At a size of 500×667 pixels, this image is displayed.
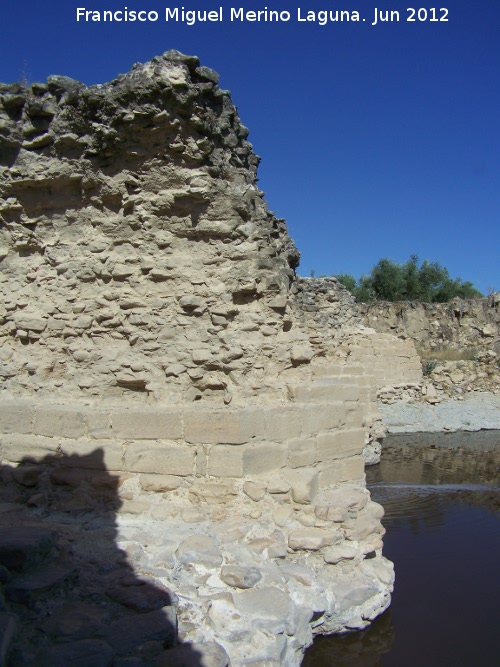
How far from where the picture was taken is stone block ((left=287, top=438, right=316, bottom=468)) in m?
3.84

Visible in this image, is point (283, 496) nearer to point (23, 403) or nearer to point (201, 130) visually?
point (23, 403)

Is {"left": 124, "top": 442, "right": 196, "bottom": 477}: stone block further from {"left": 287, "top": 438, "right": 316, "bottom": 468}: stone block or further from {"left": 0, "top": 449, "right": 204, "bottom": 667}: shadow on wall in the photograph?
{"left": 287, "top": 438, "right": 316, "bottom": 468}: stone block

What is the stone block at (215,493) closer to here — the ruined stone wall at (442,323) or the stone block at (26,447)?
the stone block at (26,447)

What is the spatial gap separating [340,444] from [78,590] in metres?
2.11

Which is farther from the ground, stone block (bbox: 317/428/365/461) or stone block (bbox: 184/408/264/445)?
stone block (bbox: 184/408/264/445)

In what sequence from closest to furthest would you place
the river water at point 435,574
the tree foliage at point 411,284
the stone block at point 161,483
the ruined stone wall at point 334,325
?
the river water at point 435,574
the stone block at point 161,483
the ruined stone wall at point 334,325
the tree foliage at point 411,284

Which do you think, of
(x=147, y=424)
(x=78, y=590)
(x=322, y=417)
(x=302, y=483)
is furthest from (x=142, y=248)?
(x=78, y=590)

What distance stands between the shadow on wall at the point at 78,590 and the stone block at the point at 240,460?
0.73 meters

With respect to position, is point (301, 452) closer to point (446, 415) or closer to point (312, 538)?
point (312, 538)

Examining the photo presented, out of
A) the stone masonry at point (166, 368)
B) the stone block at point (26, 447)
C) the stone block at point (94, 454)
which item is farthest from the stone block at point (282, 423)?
the stone block at point (26, 447)

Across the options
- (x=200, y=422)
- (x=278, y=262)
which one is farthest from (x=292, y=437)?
(x=278, y=262)

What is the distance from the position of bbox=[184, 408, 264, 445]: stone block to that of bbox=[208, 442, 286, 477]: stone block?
A: 53 mm

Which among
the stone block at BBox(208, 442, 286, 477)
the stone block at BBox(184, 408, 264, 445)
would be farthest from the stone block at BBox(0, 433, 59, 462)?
the stone block at BBox(208, 442, 286, 477)

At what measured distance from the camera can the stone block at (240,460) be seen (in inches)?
143
